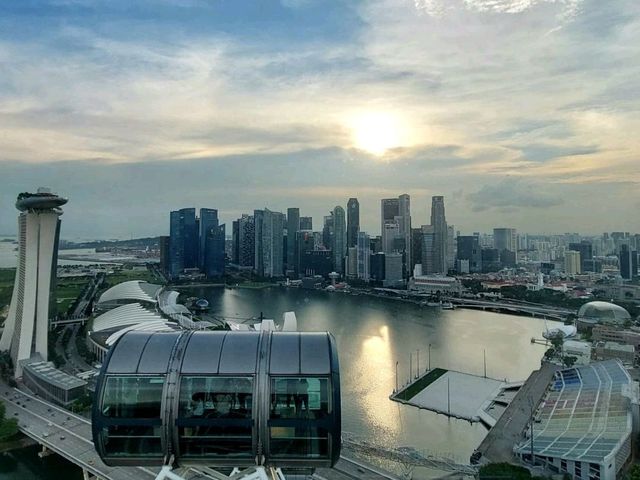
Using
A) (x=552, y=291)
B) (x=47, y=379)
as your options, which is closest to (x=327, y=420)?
(x=47, y=379)

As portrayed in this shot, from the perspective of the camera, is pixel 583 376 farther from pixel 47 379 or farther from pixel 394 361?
pixel 47 379

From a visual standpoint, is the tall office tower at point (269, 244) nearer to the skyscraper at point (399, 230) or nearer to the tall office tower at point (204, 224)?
the tall office tower at point (204, 224)

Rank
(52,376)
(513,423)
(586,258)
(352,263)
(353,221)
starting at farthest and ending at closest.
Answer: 1. (353,221)
2. (586,258)
3. (352,263)
4. (52,376)
5. (513,423)

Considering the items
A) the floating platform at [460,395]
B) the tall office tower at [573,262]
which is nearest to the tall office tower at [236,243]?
the tall office tower at [573,262]

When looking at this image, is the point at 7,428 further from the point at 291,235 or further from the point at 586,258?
the point at 586,258

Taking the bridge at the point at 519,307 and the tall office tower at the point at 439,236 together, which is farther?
the tall office tower at the point at 439,236

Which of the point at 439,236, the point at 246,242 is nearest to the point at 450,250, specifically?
the point at 439,236
